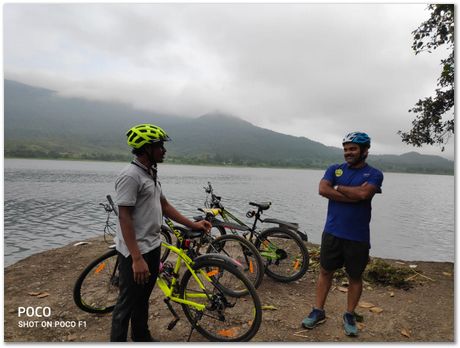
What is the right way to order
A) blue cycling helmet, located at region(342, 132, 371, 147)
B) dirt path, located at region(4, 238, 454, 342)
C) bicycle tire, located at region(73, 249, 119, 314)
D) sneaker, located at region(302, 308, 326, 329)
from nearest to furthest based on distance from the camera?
blue cycling helmet, located at region(342, 132, 371, 147) < dirt path, located at region(4, 238, 454, 342) < sneaker, located at region(302, 308, 326, 329) < bicycle tire, located at region(73, 249, 119, 314)

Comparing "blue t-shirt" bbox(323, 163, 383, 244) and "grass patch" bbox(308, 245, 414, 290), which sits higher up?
"blue t-shirt" bbox(323, 163, 383, 244)

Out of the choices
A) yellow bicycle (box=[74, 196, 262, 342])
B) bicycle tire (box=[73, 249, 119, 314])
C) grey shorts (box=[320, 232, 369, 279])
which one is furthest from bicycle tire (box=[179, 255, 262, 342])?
bicycle tire (box=[73, 249, 119, 314])

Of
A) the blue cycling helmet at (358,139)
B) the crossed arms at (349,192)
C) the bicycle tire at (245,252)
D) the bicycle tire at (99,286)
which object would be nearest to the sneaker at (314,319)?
the bicycle tire at (245,252)

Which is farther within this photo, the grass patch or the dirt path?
the grass patch

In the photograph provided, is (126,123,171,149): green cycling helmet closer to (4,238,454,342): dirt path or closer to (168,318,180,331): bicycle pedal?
(168,318,180,331): bicycle pedal

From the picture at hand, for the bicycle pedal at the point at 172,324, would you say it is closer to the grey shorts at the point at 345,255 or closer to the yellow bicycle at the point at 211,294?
the yellow bicycle at the point at 211,294

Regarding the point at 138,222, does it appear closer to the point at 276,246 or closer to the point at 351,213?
the point at 351,213

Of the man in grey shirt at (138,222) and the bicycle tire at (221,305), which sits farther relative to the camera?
the bicycle tire at (221,305)

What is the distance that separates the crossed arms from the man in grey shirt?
2212mm

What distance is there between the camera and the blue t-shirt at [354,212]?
3.94m

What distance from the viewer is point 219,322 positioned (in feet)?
13.7

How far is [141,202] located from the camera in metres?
3.24

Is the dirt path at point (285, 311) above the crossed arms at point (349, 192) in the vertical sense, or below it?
below

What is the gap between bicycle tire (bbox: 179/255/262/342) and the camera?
12.3 ft
